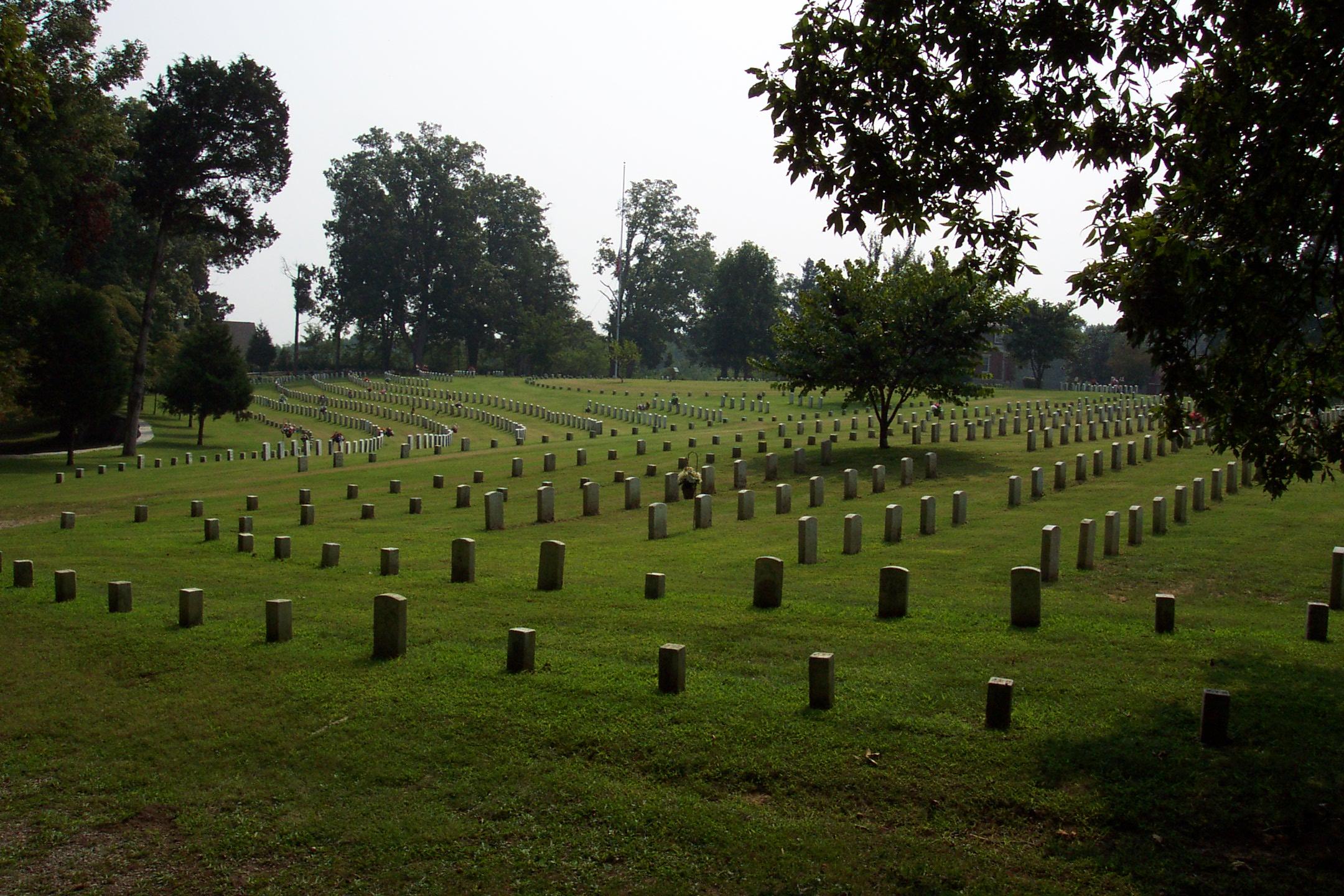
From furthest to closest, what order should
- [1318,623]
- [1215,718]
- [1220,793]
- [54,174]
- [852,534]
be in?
[54,174], [852,534], [1318,623], [1215,718], [1220,793]

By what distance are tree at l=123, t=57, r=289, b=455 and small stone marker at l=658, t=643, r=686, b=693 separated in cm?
4061

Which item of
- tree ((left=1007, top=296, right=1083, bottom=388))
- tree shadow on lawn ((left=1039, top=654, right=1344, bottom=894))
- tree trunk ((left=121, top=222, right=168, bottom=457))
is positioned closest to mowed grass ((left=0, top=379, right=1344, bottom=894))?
tree shadow on lawn ((left=1039, top=654, right=1344, bottom=894))

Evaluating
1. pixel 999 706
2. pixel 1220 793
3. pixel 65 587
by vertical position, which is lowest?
pixel 65 587

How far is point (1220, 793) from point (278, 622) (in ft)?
26.7

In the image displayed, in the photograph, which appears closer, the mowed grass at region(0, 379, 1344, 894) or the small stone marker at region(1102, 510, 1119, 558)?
the mowed grass at region(0, 379, 1344, 894)

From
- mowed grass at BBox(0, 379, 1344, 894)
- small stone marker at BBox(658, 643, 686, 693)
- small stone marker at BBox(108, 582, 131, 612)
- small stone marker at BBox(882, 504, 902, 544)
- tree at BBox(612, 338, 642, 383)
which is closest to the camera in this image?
mowed grass at BBox(0, 379, 1344, 894)

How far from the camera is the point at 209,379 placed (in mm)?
49719

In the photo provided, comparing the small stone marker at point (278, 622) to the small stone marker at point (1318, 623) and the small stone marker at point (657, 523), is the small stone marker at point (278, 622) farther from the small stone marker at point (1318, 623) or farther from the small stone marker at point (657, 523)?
the small stone marker at point (1318, 623)

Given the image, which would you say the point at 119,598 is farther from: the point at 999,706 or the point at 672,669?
the point at 999,706

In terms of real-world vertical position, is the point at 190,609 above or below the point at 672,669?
below

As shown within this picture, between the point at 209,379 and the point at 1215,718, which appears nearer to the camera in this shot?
the point at 1215,718

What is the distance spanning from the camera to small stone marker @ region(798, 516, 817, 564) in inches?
547

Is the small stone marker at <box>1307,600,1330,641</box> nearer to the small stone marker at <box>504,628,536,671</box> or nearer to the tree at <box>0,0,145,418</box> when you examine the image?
the small stone marker at <box>504,628,536,671</box>

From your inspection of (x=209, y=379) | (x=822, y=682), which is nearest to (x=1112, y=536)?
(x=822, y=682)
